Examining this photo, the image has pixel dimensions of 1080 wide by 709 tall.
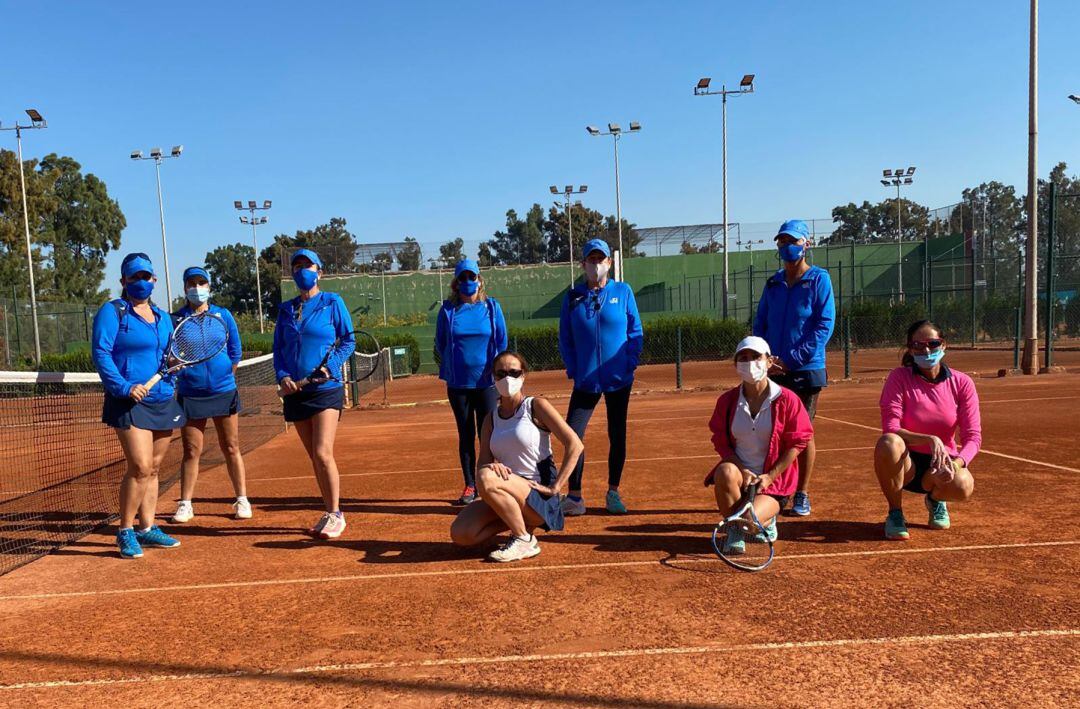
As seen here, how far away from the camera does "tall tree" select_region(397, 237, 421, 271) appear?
45509mm

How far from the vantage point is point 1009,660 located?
10.2 feet

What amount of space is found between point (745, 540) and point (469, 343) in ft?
8.34

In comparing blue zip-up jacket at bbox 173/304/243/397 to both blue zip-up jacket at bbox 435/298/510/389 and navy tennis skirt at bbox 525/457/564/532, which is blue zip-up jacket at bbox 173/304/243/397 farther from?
navy tennis skirt at bbox 525/457/564/532

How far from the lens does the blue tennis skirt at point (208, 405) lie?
6.00m

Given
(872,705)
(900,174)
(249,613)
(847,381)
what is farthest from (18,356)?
(900,174)

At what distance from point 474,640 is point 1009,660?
223 centimetres

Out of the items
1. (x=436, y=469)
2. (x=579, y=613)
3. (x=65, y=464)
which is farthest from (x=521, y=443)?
(x=65, y=464)

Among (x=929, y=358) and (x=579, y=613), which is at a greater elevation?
(x=929, y=358)

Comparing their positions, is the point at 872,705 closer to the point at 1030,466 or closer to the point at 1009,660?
the point at 1009,660

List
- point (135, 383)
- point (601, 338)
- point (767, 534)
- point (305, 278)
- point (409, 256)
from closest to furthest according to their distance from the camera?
point (767, 534) → point (135, 383) → point (305, 278) → point (601, 338) → point (409, 256)

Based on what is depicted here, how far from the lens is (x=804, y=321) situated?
5625 millimetres

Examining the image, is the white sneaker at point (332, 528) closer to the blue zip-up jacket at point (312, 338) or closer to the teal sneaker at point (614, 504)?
the blue zip-up jacket at point (312, 338)

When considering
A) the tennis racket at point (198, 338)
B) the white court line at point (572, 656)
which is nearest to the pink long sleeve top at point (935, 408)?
the white court line at point (572, 656)

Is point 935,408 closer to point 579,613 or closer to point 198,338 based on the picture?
point 579,613
